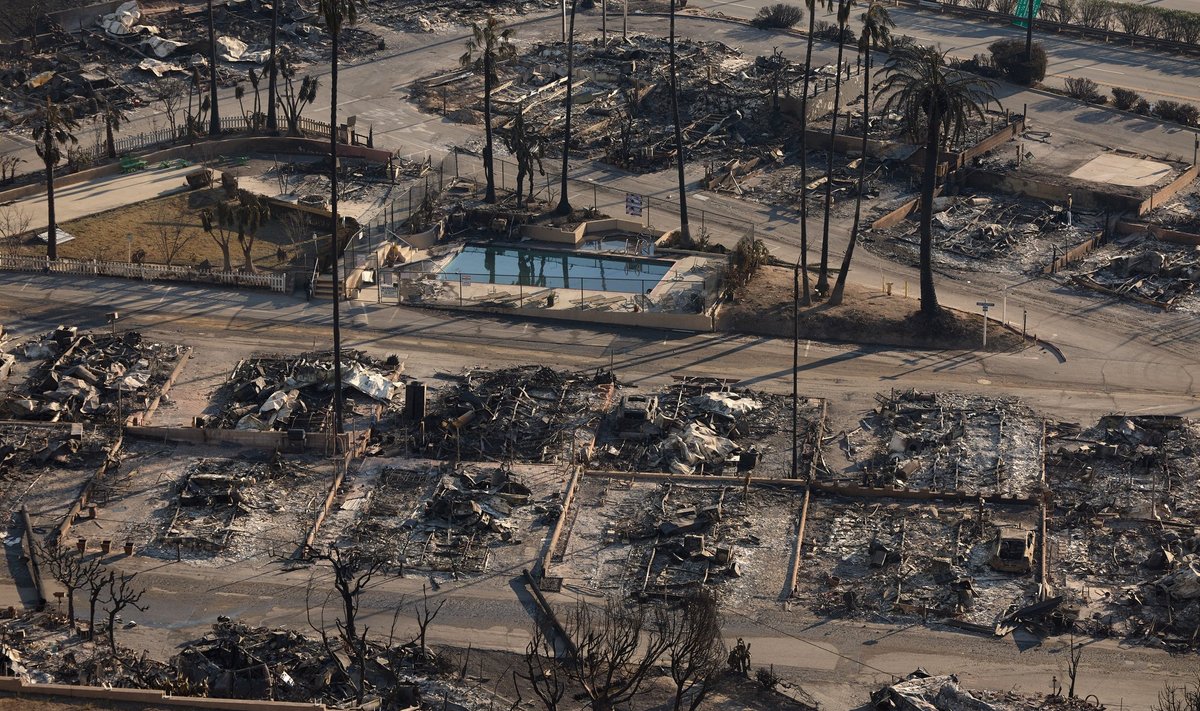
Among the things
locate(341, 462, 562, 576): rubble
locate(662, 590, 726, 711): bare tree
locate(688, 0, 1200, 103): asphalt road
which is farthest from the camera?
locate(688, 0, 1200, 103): asphalt road

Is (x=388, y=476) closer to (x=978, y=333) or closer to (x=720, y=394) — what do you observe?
(x=720, y=394)

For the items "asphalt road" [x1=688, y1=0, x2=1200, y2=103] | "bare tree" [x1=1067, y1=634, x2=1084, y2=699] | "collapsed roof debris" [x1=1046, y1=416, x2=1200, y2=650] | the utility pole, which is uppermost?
the utility pole

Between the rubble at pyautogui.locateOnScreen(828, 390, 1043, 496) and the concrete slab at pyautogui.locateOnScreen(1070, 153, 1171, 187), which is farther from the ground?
the concrete slab at pyautogui.locateOnScreen(1070, 153, 1171, 187)

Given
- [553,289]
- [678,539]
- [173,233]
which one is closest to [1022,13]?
[553,289]

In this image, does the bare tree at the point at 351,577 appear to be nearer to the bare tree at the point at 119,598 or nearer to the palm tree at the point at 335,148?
the bare tree at the point at 119,598

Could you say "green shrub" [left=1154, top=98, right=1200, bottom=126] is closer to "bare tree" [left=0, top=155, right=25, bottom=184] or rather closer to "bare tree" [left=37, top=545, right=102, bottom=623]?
"bare tree" [left=0, top=155, right=25, bottom=184]

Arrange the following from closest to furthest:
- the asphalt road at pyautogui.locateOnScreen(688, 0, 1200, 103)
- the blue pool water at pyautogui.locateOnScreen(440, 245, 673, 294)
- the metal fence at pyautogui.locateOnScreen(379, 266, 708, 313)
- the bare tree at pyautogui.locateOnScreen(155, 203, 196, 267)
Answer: the metal fence at pyautogui.locateOnScreen(379, 266, 708, 313)
the blue pool water at pyautogui.locateOnScreen(440, 245, 673, 294)
the bare tree at pyautogui.locateOnScreen(155, 203, 196, 267)
the asphalt road at pyautogui.locateOnScreen(688, 0, 1200, 103)

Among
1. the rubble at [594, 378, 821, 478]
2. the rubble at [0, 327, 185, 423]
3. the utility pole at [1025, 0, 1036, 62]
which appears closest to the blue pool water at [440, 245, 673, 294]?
the rubble at [594, 378, 821, 478]

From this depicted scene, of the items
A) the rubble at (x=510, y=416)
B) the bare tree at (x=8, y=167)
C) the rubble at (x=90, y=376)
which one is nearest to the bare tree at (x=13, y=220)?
the bare tree at (x=8, y=167)
